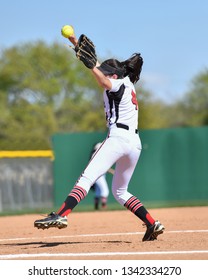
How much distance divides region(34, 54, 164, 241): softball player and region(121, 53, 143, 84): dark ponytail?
0.01 metres

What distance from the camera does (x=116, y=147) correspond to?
7.70 meters

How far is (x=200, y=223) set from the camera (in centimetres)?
1087

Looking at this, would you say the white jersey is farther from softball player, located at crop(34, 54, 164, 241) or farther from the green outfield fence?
the green outfield fence

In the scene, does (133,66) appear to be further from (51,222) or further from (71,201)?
(51,222)

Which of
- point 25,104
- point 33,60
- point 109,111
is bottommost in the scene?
point 109,111

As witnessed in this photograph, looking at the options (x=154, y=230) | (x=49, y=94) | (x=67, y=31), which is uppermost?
(x=49, y=94)

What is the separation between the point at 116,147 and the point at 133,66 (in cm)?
112

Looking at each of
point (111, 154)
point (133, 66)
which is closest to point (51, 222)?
point (111, 154)

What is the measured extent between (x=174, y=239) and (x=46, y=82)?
1910 inches

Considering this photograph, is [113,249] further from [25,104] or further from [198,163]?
[25,104]

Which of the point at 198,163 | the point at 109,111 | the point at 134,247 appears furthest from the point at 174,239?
the point at 198,163

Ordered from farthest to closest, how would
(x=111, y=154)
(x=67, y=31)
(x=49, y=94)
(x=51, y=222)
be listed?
(x=49, y=94) < (x=67, y=31) < (x=111, y=154) < (x=51, y=222)

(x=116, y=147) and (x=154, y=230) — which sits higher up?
(x=116, y=147)

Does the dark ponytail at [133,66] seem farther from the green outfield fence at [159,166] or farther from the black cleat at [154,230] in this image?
the green outfield fence at [159,166]
